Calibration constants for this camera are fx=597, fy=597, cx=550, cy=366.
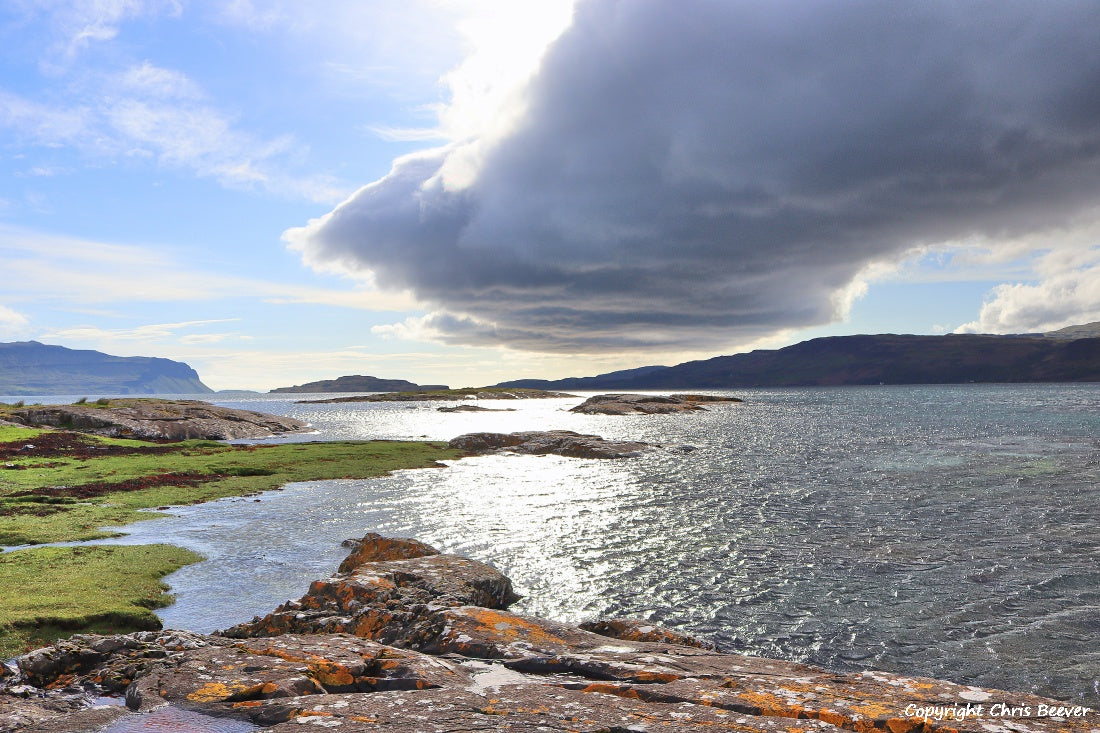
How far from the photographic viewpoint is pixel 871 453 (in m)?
67.0

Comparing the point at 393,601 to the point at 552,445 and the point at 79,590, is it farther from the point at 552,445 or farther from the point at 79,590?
the point at 552,445

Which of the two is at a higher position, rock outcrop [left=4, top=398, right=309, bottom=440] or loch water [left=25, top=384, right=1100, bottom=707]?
rock outcrop [left=4, top=398, right=309, bottom=440]

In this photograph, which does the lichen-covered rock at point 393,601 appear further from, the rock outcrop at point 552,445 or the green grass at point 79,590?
the rock outcrop at point 552,445

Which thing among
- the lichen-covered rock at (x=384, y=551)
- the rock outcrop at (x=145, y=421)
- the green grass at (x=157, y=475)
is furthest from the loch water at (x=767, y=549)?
the rock outcrop at (x=145, y=421)

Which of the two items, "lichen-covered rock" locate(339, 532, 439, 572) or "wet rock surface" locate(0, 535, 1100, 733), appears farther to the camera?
"lichen-covered rock" locate(339, 532, 439, 572)

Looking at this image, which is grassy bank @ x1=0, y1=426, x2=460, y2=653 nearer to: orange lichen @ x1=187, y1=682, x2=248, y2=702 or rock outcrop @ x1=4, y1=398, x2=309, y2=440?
orange lichen @ x1=187, y1=682, x2=248, y2=702

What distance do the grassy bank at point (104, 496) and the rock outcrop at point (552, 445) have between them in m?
4.82

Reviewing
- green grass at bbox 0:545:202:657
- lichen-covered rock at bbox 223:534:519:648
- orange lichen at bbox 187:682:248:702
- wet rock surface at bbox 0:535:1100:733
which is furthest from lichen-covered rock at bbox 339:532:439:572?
orange lichen at bbox 187:682:248:702

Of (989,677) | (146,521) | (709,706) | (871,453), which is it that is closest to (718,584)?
(989,677)

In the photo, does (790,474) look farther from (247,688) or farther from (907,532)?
(247,688)

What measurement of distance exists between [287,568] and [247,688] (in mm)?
16912

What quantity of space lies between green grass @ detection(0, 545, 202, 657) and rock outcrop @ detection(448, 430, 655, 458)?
47.1m

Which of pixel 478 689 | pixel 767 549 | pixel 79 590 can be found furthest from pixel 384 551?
pixel 767 549

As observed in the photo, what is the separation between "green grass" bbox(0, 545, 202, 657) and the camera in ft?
54.5
